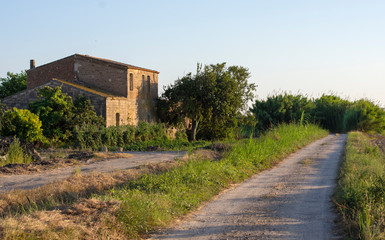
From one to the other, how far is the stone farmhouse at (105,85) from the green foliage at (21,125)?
602 centimetres

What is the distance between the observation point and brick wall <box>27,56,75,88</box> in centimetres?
2976

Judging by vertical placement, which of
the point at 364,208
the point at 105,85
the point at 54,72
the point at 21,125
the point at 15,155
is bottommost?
the point at 364,208

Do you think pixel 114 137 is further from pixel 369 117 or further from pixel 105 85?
pixel 369 117

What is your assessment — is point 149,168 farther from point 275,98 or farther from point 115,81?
point 275,98

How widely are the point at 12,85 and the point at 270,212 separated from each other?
39248 millimetres

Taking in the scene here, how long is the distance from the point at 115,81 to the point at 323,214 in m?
22.7

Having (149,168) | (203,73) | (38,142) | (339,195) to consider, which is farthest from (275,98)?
(339,195)

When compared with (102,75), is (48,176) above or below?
below

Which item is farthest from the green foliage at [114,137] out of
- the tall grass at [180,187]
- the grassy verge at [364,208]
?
the grassy verge at [364,208]

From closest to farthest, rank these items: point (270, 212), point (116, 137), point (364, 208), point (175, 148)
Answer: point (364, 208), point (270, 212), point (175, 148), point (116, 137)

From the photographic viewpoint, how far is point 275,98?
33625mm

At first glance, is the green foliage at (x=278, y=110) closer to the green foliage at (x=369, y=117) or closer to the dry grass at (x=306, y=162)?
the green foliage at (x=369, y=117)

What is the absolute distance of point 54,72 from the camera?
30422 mm

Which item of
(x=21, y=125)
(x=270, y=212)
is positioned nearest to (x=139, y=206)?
(x=270, y=212)
